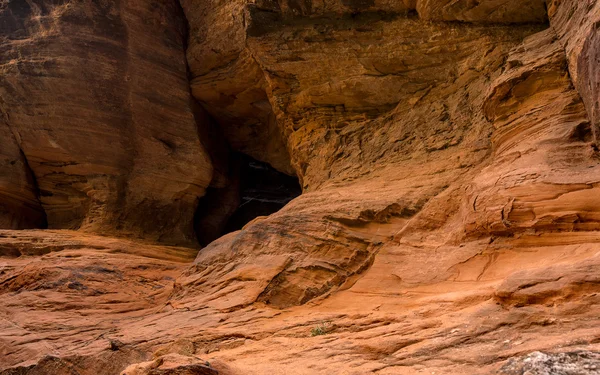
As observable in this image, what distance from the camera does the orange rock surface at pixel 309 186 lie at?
19.6 feet

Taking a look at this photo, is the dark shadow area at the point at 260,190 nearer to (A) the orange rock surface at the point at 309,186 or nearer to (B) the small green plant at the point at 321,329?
(A) the orange rock surface at the point at 309,186

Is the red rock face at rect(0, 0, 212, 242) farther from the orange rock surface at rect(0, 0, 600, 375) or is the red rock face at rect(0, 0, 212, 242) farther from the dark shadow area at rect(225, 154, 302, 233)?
the dark shadow area at rect(225, 154, 302, 233)

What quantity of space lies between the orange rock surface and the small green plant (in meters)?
0.11

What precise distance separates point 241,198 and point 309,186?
21.9ft

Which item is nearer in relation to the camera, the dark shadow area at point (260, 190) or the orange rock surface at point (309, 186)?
the orange rock surface at point (309, 186)

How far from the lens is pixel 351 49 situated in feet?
41.8

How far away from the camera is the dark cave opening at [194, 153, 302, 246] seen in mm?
17750

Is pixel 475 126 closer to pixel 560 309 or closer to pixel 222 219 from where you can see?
pixel 560 309

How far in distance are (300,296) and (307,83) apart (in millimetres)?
6629

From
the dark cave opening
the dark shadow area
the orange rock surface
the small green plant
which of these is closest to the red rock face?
the orange rock surface

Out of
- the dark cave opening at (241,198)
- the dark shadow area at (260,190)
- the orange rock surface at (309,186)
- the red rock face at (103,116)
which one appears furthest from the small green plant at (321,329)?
the dark shadow area at (260,190)

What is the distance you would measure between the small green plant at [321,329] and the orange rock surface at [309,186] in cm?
11

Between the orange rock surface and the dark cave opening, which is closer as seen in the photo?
the orange rock surface

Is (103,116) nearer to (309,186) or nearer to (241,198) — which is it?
(241,198)
